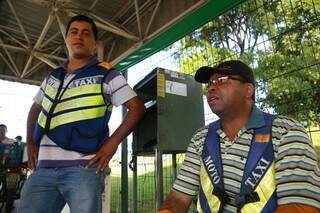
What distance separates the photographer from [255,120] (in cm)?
164

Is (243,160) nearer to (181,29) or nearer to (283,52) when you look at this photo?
(283,52)

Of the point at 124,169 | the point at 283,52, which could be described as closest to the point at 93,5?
the point at 124,169

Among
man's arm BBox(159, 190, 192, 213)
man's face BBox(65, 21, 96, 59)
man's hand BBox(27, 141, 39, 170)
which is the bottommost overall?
man's arm BBox(159, 190, 192, 213)

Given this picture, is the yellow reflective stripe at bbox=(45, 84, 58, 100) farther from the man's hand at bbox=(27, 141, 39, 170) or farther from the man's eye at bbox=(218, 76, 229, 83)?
the man's eye at bbox=(218, 76, 229, 83)

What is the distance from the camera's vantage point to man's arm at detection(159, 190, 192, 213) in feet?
5.57

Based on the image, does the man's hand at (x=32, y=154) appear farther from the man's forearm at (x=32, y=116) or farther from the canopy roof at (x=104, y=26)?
the canopy roof at (x=104, y=26)

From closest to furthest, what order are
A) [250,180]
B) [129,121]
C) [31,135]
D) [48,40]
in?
1. [250,180]
2. [129,121]
3. [31,135]
4. [48,40]

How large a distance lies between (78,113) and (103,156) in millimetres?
284

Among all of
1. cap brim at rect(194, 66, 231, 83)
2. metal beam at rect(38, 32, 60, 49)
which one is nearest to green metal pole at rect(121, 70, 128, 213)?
cap brim at rect(194, 66, 231, 83)

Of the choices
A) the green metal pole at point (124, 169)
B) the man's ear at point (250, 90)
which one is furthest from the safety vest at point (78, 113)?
the green metal pole at point (124, 169)

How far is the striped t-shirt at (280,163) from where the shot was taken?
1353 millimetres

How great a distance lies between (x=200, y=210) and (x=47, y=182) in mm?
786

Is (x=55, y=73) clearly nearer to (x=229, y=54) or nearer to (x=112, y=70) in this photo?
(x=112, y=70)

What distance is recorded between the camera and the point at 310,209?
1.29 m
